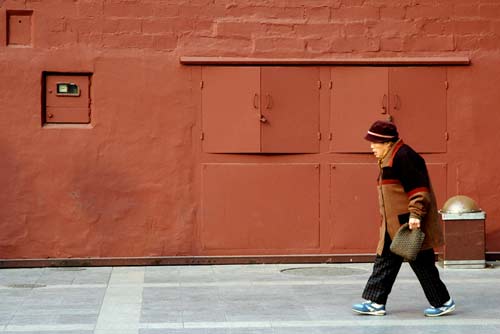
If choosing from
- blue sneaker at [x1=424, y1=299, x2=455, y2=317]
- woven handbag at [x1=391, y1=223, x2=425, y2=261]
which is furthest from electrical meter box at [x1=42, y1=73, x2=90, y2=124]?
blue sneaker at [x1=424, y1=299, x2=455, y2=317]

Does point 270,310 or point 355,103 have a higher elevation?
point 355,103

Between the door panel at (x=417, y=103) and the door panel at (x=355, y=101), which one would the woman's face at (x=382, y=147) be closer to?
the door panel at (x=355, y=101)

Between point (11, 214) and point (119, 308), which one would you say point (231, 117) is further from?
point (119, 308)

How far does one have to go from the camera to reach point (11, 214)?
13008mm

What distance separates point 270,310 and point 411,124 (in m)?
4.42

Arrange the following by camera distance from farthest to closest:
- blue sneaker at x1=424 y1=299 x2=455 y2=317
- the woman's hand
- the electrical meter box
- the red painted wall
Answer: the electrical meter box → the red painted wall → blue sneaker at x1=424 y1=299 x2=455 y2=317 → the woman's hand

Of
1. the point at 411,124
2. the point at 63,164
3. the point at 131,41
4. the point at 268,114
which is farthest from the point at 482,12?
the point at 63,164

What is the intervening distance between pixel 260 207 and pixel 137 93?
6.70ft

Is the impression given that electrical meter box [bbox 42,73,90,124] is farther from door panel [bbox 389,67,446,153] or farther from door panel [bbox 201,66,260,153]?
door panel [bbox 389,67,446,153]

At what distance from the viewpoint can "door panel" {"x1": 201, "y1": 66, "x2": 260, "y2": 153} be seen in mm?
13250

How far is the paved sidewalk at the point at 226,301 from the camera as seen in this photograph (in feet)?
29.8

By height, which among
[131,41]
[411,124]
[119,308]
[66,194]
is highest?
[131,41]

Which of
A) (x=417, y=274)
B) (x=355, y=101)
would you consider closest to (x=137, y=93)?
(x=355, y=101)

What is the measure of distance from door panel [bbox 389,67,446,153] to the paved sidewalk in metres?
Answer: 1.64
